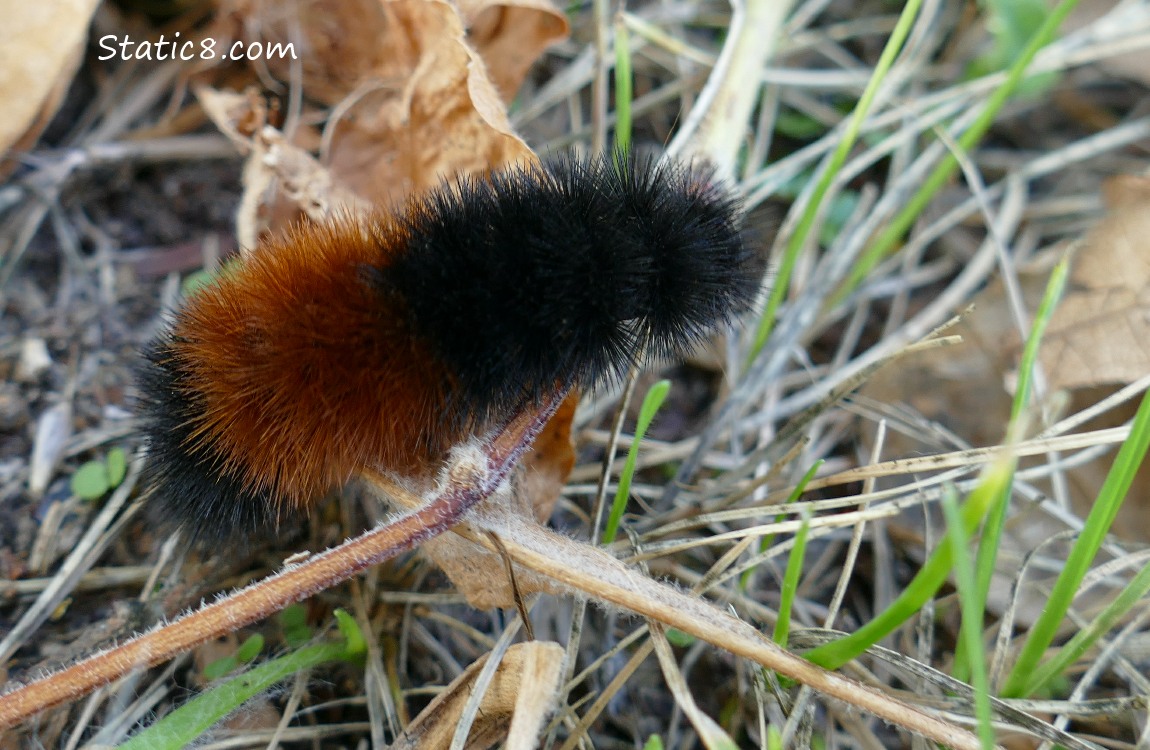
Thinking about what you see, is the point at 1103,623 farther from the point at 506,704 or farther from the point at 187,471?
the point at 187,471

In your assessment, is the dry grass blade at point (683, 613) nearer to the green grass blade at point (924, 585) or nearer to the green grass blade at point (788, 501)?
the green grass blade at point (924, 585)

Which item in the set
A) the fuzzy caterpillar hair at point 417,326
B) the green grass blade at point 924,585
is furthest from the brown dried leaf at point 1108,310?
the fuzzy caterpillar hair at point 417,326

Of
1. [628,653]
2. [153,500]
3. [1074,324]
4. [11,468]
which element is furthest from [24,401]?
[1074,324]

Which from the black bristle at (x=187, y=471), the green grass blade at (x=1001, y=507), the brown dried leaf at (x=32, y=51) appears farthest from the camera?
the brown dried leaf at (x=32, y=51)

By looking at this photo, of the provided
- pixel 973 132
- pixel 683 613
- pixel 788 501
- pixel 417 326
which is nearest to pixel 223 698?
pixel 417 326

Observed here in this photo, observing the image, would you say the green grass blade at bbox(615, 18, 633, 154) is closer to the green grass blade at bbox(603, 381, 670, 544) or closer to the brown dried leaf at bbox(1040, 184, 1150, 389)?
the green grass blade at bbox(603, 381, 670, 544)

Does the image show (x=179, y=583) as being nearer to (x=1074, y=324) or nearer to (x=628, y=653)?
(x=628, y=653)
